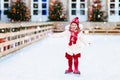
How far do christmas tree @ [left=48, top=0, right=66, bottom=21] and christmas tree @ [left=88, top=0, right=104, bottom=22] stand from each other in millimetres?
1761

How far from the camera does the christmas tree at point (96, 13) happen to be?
23469 millimetres

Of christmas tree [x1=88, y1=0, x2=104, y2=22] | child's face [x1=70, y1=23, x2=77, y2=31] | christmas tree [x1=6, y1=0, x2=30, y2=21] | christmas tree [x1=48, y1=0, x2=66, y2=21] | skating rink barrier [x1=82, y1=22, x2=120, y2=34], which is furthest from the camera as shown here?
christmas tree [x1=48, y1=0, x2=66, y2=21]

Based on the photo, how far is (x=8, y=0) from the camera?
24.9 m

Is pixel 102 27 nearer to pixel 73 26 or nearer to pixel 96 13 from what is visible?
pixel 96 13

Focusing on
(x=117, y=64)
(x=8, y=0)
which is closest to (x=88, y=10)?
(x=8, y=0)

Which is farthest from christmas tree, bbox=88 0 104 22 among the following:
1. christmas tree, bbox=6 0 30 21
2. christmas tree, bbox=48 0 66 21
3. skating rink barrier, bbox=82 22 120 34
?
christmas tree, bbox=6 0 30 21

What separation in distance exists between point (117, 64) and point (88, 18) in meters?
17.7

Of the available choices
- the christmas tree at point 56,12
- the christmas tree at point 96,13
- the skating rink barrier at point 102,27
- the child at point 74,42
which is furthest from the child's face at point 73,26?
the christmas tree at point 56,12

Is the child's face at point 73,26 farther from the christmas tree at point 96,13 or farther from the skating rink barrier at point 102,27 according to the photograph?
the christmas tree at point 96,13

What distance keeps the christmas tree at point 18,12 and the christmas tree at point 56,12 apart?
1517 mm

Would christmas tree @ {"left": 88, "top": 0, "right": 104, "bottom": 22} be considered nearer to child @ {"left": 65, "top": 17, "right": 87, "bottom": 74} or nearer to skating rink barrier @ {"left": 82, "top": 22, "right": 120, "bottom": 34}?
skating rink barrier @ {"left": 82, "top": 22, "right": 120, "bottom": 34}

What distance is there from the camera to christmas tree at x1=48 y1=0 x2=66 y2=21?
2375 centimetres

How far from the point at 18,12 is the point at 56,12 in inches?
92.3

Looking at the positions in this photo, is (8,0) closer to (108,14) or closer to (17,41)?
(108,14)
